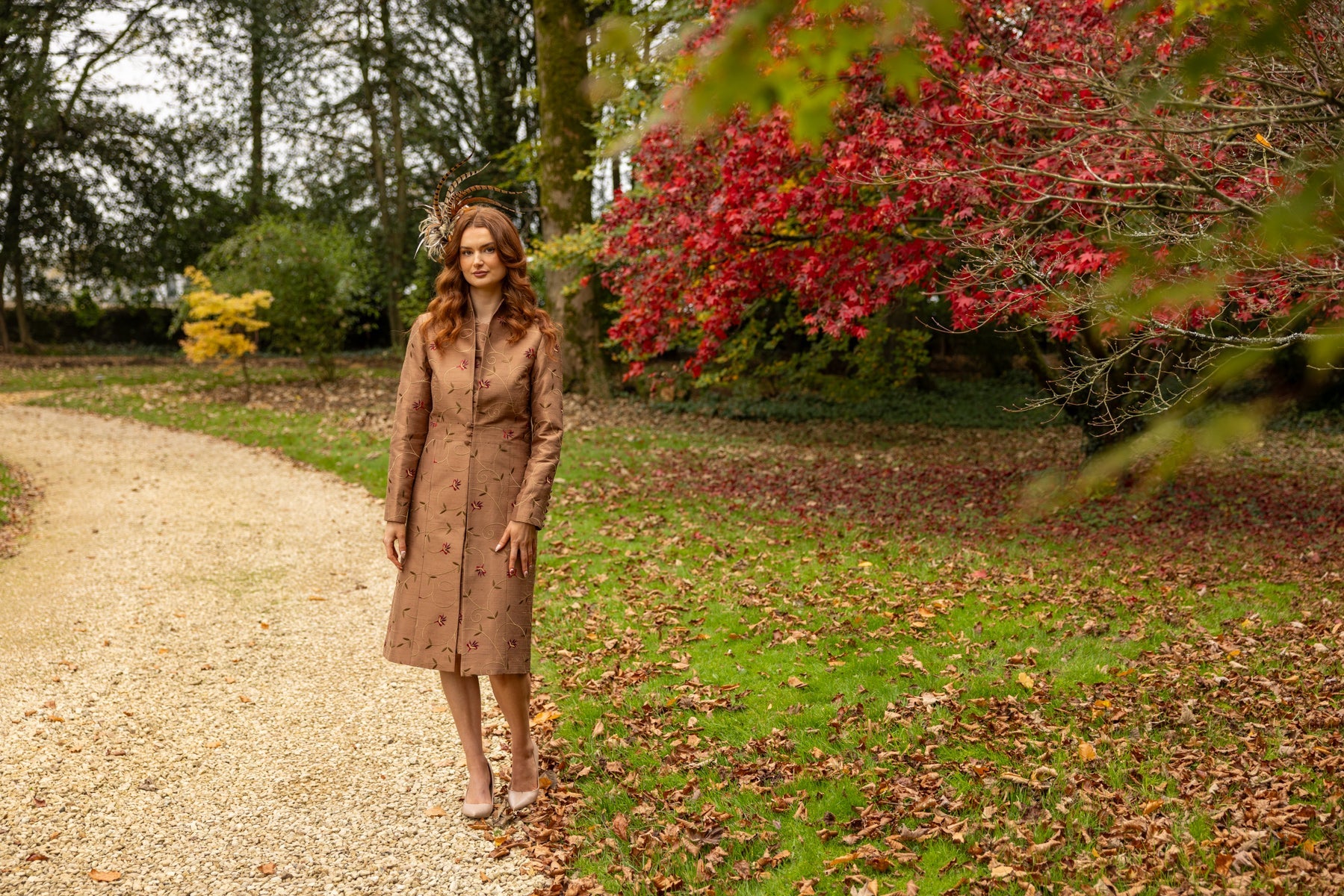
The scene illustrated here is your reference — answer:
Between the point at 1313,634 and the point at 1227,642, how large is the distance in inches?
20.8

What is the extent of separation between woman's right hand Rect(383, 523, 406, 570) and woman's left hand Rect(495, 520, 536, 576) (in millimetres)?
373

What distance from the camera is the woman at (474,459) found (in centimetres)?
343

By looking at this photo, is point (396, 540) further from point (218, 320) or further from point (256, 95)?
point (256, 95)

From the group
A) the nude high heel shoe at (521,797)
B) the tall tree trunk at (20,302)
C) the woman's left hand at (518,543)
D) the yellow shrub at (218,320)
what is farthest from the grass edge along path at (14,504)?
the tall tree trunk at (20,302)

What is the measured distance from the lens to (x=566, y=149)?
1551 centimetres

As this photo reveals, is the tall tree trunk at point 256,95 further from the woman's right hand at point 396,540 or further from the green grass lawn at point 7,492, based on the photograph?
the woman's right hand at point 396,540

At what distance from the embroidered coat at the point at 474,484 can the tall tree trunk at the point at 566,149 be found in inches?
459

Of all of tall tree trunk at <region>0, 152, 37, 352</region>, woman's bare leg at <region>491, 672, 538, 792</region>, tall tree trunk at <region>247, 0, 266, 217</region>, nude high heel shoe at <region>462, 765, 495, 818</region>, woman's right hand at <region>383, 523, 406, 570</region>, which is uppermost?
tall tree trunk at <region>247, 0, 266, 217</region>

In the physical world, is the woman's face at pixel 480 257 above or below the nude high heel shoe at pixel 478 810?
above

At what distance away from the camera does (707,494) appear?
965 cm

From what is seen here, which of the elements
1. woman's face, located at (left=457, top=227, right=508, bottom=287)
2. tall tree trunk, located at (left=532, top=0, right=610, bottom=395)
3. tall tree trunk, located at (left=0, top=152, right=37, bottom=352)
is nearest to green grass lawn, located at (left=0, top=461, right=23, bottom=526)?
woman's face, located at (left=457, top=227, right=508, bottom=287)

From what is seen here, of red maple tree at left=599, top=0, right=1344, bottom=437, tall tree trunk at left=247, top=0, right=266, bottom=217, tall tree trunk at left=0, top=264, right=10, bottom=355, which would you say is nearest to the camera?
red maple tree at left=599, top=0, right=1344, bottom=437

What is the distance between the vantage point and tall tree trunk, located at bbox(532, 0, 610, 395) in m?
15.2

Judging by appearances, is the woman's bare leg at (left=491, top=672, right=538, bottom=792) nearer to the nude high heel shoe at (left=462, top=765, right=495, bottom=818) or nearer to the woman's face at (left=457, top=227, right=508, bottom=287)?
the nude high heel shoe at (left=462, top=765, right=495, bottom=818)
